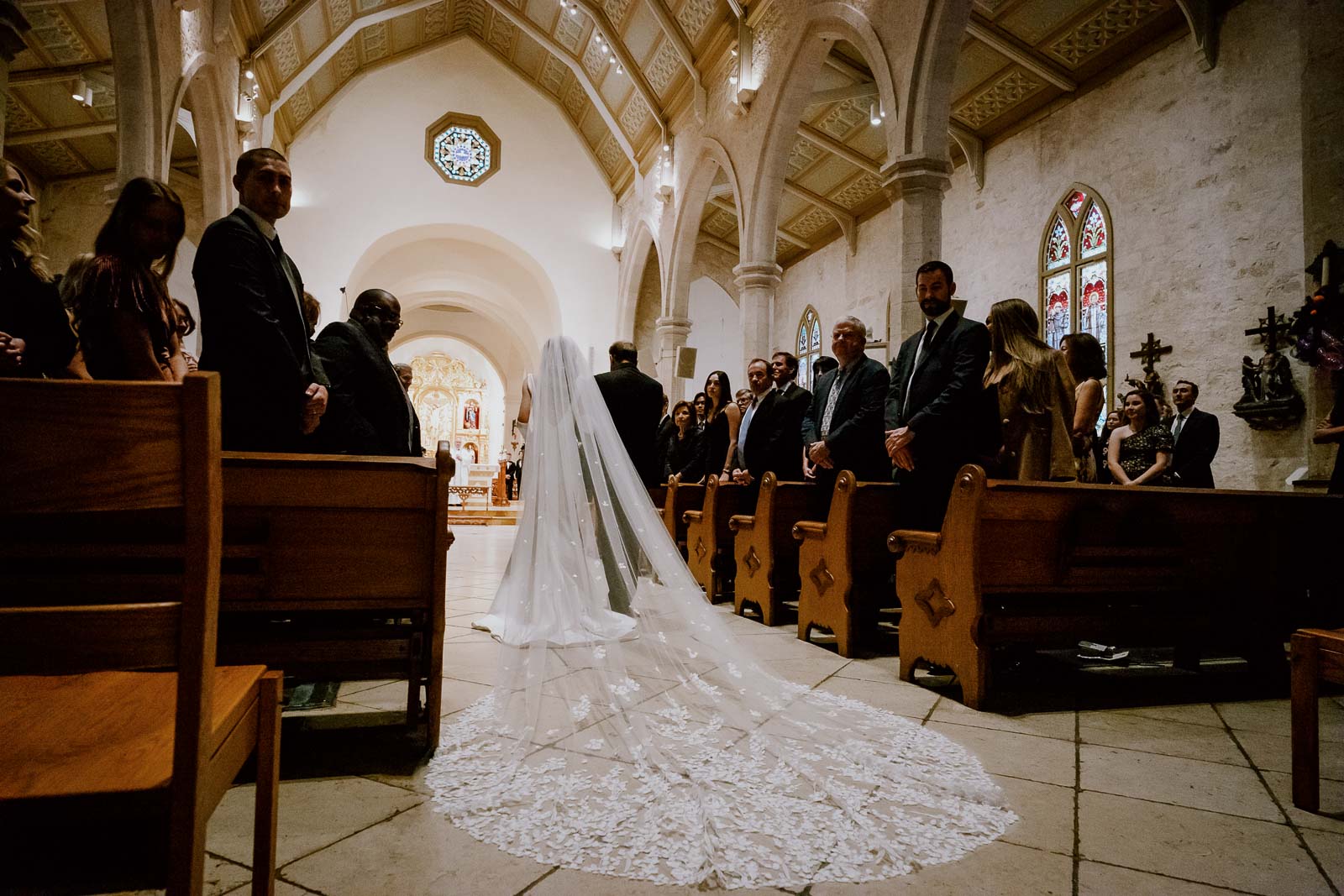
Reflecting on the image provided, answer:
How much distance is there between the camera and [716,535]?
5473 mm

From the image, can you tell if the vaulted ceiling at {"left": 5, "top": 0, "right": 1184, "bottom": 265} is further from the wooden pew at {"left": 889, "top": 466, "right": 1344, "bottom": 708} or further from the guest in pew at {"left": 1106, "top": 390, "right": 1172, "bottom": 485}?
the wooden pew at {"left": 889, "top": 466, "right": 1344, "bottom": 708}

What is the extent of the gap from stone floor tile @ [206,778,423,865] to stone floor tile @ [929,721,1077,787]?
5.59ft

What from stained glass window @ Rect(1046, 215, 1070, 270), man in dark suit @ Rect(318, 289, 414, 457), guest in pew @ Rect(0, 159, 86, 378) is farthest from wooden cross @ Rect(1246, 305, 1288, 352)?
guest in pew @ Rect(0, 159, 86, 378)

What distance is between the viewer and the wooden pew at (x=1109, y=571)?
2.95m

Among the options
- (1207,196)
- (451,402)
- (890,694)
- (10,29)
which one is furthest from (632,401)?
(451,402)

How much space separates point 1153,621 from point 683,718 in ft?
7.26

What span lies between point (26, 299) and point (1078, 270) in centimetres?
1091

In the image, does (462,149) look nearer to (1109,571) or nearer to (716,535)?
(716,535)

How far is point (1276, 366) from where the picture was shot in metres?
7.24

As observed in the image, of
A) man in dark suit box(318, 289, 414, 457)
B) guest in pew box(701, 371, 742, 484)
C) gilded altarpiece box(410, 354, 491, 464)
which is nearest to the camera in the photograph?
man in dark suit box(318, 289, 414, 457)

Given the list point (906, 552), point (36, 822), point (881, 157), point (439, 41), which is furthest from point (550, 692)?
point (439, 41)

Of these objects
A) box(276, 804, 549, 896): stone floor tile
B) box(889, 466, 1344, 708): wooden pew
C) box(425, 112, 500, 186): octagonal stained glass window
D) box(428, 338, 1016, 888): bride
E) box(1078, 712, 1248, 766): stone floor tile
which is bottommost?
box(1078, 712, 1248, 766): stone floor tile

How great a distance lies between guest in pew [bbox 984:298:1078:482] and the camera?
→ 3.68 m

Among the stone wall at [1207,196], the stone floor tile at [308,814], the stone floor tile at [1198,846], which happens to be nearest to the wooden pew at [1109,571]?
the stone floor tile at [1198,846]
